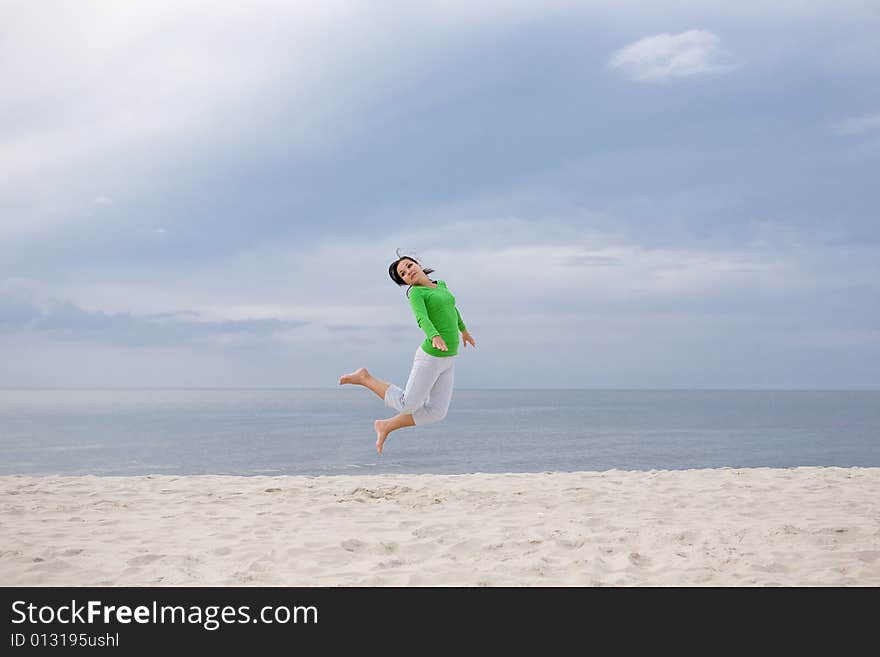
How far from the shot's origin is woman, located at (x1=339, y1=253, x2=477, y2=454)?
18.6ft

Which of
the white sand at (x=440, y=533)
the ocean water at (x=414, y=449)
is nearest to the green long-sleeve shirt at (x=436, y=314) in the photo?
the white sand at (x=440, y=533)

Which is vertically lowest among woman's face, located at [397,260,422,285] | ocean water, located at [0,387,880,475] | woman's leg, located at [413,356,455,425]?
ocean water, located at [0,387,880,475]

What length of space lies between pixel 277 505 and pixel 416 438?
3118 centimetres

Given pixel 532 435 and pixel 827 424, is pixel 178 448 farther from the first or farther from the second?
pixel 827 424

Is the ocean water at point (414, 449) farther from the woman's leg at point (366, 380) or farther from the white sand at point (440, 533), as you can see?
the woman's leg at point (366, 380)

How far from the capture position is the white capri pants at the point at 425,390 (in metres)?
5.86

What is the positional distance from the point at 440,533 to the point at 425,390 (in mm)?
1094

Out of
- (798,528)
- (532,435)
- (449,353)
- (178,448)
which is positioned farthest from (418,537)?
(532,435)

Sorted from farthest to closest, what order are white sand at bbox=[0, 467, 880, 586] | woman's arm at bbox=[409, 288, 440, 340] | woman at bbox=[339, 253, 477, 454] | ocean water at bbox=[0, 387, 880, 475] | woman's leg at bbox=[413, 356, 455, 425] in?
ocean water at bbox=[0, 387, 880, 475] → woman's leg at bbox=[413, 356, 455, 425] → woman at bbox=[339, 253, 477, 454] → woman's arm at bbox=[409, 288, 440, 340] → white sand at bbox=[0, 467, 880, 586]

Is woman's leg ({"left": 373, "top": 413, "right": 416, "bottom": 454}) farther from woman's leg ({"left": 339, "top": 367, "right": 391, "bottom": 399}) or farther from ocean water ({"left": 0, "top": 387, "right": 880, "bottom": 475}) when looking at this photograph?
ocean water ({"left": 0, "top": 387, "right": 880, "bottom": 475})

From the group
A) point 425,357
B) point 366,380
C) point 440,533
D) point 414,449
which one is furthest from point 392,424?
point 414,449

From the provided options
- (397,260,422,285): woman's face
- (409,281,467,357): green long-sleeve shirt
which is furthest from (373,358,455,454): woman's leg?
(397,260,422,285): woman's face

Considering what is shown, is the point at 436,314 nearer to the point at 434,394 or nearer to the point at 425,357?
the point at 425,357
